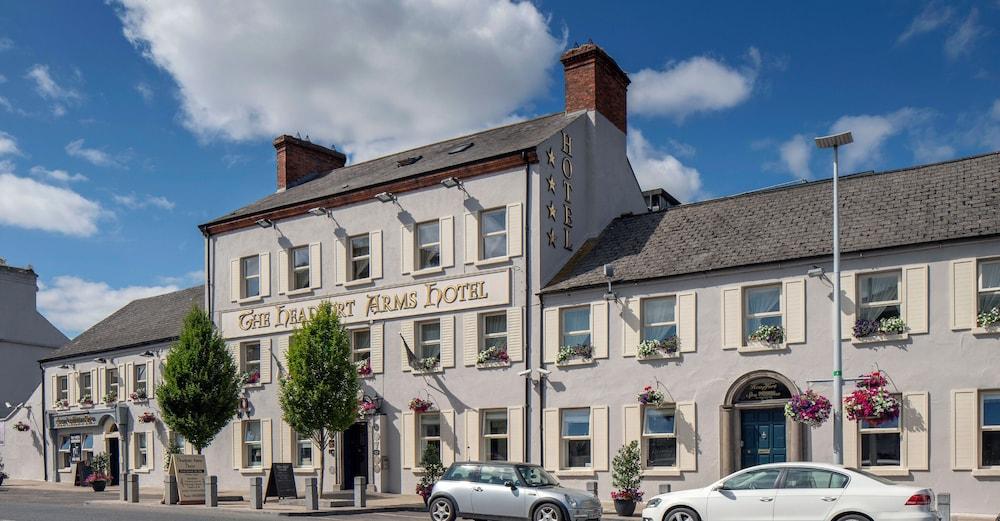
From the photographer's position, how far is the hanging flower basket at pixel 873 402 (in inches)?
848

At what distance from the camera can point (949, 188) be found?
925 inches

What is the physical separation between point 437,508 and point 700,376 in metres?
7.81

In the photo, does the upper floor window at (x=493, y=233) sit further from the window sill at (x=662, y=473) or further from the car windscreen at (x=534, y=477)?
the car windscreen at (x=534, y=477)

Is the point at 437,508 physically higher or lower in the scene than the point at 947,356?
lower

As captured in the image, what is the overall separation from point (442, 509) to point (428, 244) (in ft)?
37.5

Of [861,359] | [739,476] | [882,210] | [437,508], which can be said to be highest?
[882,210]

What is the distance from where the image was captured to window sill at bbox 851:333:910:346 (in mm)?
21969

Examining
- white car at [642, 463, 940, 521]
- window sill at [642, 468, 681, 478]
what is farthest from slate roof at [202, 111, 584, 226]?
white car at [642, 463, 940, 521]

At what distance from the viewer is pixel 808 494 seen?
15711 millimetres

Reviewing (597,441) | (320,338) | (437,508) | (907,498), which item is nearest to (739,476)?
(907,498)

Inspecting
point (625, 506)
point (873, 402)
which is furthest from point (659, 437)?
point (873, 402)

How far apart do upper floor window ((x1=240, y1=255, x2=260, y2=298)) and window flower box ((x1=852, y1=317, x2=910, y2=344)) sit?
66.8 feet

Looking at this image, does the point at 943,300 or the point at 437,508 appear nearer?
the point at 437,508

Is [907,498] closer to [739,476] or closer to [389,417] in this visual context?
[739,476]
